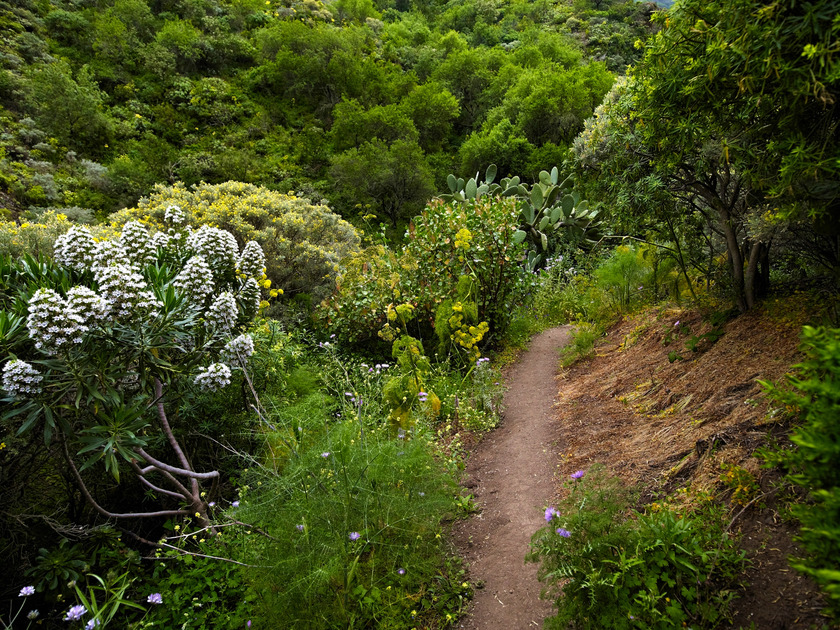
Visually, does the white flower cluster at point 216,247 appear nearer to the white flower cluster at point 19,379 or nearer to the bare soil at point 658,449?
the white flower cluster at point 19,379

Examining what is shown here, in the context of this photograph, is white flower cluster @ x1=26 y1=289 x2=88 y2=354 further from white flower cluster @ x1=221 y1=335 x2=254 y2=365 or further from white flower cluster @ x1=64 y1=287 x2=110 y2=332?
white flower cluster @ x1=221 y1=335 x2=254 y2=365

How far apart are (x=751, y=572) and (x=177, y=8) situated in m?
29.1

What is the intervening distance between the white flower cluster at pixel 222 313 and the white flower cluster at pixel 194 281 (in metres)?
0.11

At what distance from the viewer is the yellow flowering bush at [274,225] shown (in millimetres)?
6824

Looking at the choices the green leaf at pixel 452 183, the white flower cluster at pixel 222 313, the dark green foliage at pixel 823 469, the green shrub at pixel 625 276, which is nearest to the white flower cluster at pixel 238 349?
the white flower cluster at pixel 222 313

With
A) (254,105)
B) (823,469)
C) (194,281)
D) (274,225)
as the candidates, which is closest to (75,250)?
(194,281)

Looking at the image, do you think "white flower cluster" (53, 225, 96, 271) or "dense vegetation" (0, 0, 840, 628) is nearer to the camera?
"dense vegetation" (0, 0, 840, 628)

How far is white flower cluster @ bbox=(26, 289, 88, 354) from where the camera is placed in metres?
1.96

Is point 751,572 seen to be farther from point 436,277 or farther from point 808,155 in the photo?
point 436,277

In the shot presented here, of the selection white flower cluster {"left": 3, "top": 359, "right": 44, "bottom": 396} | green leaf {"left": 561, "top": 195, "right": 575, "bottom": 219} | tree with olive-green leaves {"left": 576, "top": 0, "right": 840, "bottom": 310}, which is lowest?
white flower cluster {"left": 3, "top": 359, "right": 44, "bottom": 396}

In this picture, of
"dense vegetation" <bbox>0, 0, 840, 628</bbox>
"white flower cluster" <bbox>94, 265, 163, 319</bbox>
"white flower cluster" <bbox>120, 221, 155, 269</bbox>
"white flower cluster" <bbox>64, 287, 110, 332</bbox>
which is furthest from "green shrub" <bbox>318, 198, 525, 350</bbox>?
"white flower cluster" <bbox>64, 287, 110, 332</bbox>

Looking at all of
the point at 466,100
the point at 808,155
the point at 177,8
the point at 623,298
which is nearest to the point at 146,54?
the point at 177,8

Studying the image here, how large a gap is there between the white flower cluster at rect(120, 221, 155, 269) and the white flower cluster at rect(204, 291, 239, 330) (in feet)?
2.26

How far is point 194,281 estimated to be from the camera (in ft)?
9.39
